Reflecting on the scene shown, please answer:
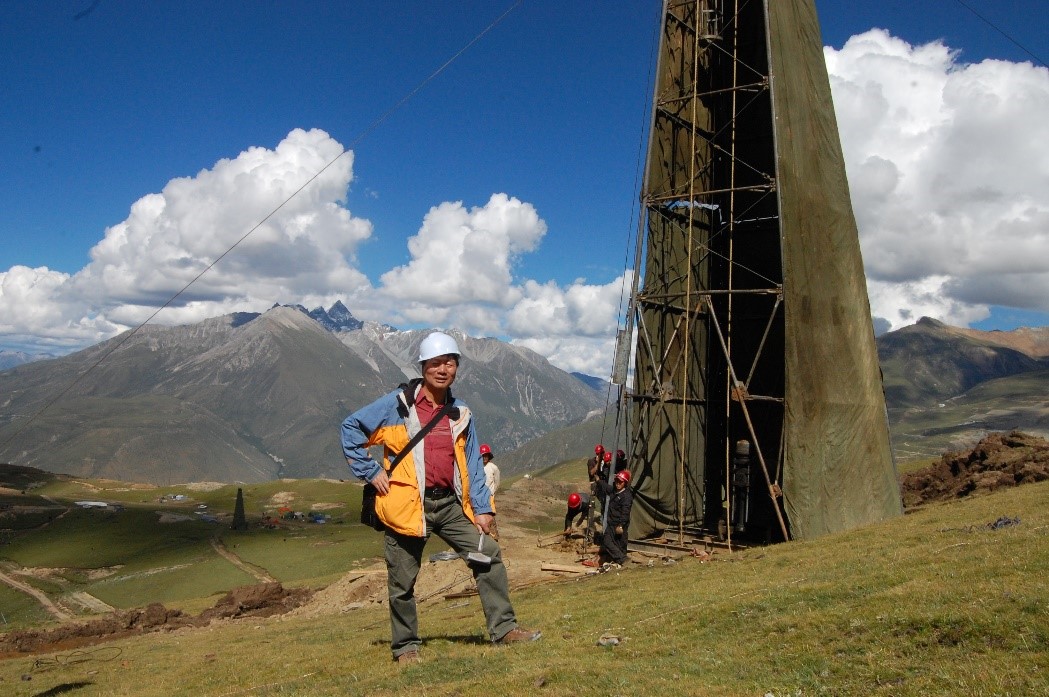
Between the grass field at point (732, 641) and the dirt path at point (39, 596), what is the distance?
39.7 ft

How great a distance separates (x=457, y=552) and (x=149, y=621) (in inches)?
599

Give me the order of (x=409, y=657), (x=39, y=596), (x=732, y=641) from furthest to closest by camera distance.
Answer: (x=39, y=596), (x=409, y=657), (x=732, y=641)

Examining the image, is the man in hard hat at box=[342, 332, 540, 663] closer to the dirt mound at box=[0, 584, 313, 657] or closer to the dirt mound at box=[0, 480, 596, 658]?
the dirt mound at box=[0, 480, 596, 658]

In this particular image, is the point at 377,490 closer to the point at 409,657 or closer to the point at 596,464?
the point at 409,657

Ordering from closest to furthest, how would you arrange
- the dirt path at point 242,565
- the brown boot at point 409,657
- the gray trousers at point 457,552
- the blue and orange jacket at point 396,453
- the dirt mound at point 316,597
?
the blue and orange jacket at point 396,453 → the gray trousers at point 457,552 → the brown boot at point 409,657 → the dirt mound at point 316,597 → the dirt path at point 242,565

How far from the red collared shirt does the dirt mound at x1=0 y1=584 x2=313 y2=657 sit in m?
14.1

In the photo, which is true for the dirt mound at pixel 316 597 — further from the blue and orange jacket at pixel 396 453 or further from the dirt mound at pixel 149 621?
the blue and orange jacket at pixel 396 453

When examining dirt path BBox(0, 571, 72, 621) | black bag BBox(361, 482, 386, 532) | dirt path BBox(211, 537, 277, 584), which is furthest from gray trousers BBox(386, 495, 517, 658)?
dirt path BBox(211, 537, 277, 584)

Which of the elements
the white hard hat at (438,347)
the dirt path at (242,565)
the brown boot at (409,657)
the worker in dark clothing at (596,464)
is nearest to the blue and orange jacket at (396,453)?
the white hard hat at (438,347)

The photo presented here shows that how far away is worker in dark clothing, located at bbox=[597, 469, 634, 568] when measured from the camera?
1931 cm

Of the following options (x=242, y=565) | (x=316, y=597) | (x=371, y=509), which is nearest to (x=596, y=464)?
(x=316, y=597)

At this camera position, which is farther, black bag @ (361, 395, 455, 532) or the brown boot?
the brown boot

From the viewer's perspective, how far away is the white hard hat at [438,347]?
26.8 feet

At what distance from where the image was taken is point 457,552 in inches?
337
